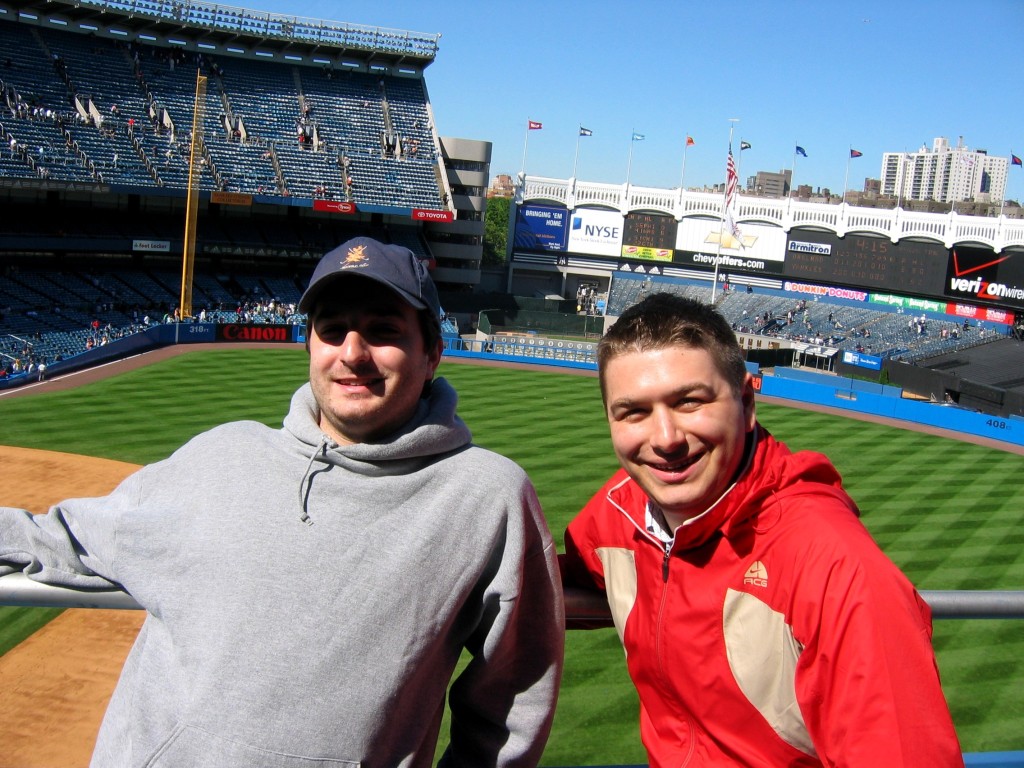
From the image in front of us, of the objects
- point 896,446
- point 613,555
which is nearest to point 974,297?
point 896,446

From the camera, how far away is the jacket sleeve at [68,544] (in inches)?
90.0

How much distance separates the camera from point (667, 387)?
2.45 metres

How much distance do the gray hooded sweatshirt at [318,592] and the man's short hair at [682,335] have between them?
50 cm

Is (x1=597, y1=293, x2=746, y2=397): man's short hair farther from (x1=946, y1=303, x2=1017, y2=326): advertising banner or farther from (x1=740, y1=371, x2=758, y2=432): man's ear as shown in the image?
(x1=946, y1=303, x2=1017, y2=326): advertising banner

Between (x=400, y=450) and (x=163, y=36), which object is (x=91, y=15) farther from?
(x=400, y=450)

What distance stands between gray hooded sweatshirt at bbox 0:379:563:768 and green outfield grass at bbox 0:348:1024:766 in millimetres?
1288

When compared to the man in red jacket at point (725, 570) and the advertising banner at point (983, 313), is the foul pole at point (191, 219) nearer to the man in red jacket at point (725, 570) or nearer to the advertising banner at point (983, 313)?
the man in red jacket at point (725, 570)

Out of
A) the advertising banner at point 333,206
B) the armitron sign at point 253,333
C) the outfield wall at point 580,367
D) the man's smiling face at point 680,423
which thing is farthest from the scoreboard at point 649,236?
the man's smiling face at point 680,423

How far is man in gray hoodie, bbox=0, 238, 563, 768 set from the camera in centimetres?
210

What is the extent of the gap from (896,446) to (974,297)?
27.0 m

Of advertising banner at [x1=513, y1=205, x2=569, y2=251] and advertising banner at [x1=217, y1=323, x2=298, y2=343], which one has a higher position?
advertising banner at [x1=513, y1=205, x2=569, y2=251]

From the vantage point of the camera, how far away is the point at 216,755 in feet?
6.82

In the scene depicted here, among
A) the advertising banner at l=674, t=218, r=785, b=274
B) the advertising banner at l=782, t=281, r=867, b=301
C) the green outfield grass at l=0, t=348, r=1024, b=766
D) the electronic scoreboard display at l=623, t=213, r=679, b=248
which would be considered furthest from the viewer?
the electronic scoreboard display at l=623, t=213, r=679, b=248

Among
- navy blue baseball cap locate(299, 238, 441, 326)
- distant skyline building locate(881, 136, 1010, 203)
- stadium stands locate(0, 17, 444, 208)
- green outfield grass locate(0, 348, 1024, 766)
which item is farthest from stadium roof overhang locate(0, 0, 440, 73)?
distant skyline building locate(881, 136, 1010, 203)
